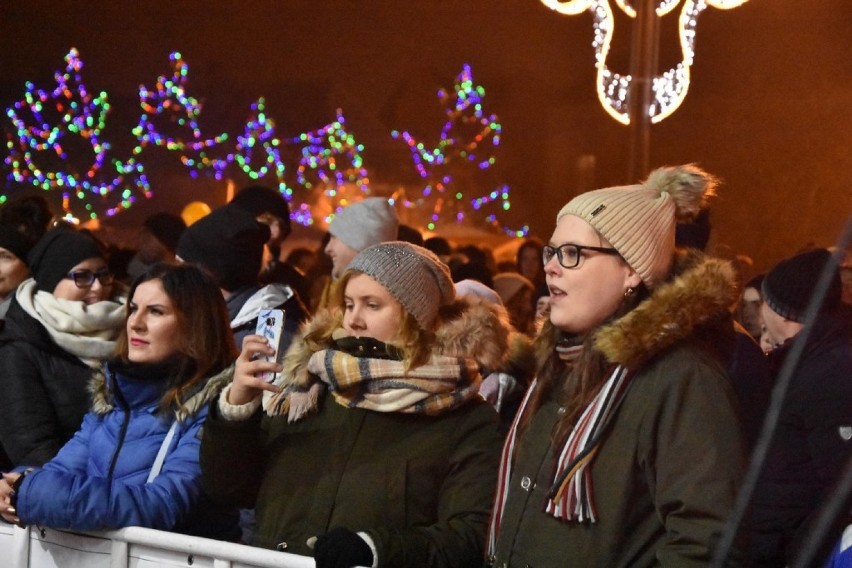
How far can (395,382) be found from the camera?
3510mm

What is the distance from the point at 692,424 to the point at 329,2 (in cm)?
1679

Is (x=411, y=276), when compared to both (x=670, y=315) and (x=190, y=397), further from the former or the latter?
(x=670, y=315)

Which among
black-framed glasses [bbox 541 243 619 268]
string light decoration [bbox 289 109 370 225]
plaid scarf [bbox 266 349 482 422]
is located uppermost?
black-framed glasses [bbox 541 243 619 268]

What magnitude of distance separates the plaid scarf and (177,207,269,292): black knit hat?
1.81m

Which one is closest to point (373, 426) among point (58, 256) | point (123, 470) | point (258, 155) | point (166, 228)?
A: point (123, 470)

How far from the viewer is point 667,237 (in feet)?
9.94

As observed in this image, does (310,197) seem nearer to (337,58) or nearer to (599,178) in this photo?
(337,58)

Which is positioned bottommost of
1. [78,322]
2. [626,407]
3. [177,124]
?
[177,124]

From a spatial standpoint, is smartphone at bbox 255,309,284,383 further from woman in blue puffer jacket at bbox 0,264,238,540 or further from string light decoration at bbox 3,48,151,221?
string light decoration at bbox 3,48,151,221

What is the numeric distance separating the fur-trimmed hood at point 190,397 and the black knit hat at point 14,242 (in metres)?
1.79

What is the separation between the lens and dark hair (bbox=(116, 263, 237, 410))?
13.6ft

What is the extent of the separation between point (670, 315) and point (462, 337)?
97 centimetres

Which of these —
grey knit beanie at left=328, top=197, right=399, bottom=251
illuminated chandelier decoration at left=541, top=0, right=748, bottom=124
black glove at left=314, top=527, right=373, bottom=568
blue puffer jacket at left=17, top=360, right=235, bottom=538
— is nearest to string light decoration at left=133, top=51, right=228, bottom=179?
illuminated chandelier decoration at left=541, top=0, right=748, bottom=124

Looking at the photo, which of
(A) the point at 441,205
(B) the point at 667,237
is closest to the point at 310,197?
(A) the point at 441,205
